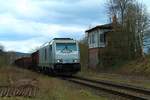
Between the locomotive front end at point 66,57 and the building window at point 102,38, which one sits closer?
the locomotive front end at point 66,57

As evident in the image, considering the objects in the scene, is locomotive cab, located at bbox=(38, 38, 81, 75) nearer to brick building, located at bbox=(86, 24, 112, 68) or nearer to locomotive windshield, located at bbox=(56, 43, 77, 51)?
locomotive windshield, located at bbox=(56, 43, 77, 51)

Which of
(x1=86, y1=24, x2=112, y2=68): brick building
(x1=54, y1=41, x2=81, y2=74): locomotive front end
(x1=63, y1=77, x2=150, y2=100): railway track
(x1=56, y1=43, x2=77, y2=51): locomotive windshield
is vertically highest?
(x1=86, y1=24, x2=112, y2=68): brick building

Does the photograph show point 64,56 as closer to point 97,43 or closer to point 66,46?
point 66,46

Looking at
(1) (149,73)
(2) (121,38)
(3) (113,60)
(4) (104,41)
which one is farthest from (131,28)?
(1) (149,73)

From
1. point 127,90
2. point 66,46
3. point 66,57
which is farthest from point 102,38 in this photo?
point 127,90

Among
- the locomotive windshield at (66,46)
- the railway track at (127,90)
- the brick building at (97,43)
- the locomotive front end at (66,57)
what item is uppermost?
the brick building at (97,43)

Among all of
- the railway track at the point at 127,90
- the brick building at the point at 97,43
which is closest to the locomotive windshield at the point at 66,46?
the railway track at the point at 127,90

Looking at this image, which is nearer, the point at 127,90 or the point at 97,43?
the point at 127,90

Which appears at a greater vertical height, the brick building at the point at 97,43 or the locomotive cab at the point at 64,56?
the brick building at the point at 97,43

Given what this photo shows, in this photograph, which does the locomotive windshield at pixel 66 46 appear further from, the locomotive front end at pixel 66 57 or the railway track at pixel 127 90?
the railway track at pixel 127 90

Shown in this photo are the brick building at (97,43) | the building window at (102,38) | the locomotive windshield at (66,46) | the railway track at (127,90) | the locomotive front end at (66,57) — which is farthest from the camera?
the building window at (102,38)

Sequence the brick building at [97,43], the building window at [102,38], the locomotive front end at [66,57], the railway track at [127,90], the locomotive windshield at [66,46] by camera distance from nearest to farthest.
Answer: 1. the railway track at [127,90]
2. the locomotive front end at [66,57]
3. the locomotive windshield at [66,46]
4. the brick building at [97,43]
5. the building window at [102,38]

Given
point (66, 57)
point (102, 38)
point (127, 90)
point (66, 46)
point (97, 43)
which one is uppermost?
point (102, 38)

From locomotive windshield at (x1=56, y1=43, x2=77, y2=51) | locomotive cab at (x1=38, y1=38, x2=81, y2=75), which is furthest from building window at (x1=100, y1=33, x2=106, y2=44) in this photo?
locomotive windshield at (x1=56, y1=43, x2=77, y2=51)
